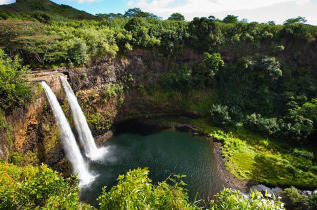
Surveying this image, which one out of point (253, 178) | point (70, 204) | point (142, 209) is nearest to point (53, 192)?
point (70, 204)

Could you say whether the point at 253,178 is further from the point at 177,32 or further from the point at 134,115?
the point at 177,32

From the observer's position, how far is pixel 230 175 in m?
15.5

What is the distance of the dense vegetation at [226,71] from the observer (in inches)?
623

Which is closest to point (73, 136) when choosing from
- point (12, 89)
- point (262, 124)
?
point (12, 89)

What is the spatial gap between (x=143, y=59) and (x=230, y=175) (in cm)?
1856

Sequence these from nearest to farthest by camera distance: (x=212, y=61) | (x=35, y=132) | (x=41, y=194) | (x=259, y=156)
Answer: (x=41, y=194)
(x=35, y=132)
(x=259, y=156)
(x=212, y=61)

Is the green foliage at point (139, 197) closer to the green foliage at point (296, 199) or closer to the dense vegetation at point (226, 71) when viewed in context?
the dense vegetation at point (226, 71)

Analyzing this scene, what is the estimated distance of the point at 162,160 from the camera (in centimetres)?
1697

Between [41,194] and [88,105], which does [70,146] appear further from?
[41,194]

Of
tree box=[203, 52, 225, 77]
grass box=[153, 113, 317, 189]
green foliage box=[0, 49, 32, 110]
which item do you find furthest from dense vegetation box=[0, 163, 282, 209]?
tree box=[203, 52, 225, 77]

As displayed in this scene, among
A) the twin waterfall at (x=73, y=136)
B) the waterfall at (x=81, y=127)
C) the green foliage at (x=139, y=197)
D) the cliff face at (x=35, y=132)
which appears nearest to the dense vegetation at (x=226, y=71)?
the cliff face at (x=35, y=132)

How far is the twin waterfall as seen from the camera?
13.6 metres

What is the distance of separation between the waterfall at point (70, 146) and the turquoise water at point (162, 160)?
79cm

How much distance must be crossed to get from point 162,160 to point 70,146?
28.9 feet
